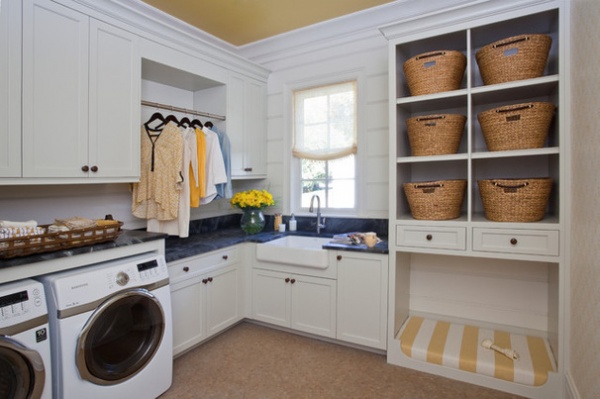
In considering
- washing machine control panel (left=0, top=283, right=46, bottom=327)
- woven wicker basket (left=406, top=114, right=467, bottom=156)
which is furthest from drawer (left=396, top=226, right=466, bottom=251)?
washing machine control panel (left=0, top=283, right=46, bottom=327)

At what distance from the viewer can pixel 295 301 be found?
2.93 metres

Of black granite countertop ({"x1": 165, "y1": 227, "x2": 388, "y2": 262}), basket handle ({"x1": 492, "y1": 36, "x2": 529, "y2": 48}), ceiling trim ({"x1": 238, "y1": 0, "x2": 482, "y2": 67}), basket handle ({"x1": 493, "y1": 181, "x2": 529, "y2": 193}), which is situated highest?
ceiling trim ({"x1": 238, "y1": 0, "x2": 482, "y2": 67})

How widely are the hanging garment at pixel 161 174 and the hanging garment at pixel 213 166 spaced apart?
301 mm

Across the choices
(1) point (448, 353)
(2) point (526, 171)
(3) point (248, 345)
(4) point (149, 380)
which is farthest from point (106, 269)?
(2) point (526, 171)

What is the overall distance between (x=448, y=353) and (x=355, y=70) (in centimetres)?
242

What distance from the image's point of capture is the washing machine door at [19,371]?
4.83 feet

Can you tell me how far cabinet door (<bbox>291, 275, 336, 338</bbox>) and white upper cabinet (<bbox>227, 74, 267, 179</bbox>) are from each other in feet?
3.99

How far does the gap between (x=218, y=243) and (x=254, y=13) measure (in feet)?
6.46

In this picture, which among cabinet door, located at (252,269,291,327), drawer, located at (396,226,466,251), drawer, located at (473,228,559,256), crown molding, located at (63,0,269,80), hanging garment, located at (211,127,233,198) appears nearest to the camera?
drawer, located at (473,228,559,256)

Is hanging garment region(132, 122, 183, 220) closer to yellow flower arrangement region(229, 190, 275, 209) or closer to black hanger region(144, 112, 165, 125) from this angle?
black hanger region(144, 112, 165, 125)

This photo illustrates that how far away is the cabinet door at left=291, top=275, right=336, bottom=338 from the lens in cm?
278

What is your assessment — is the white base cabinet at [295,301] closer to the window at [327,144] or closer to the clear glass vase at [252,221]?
the clear glass vase at [252,221]

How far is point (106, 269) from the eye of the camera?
1.91 meters

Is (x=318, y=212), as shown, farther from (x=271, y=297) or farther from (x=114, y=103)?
(x=114, y=103)
